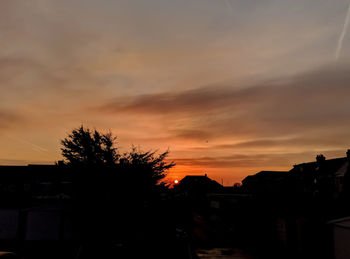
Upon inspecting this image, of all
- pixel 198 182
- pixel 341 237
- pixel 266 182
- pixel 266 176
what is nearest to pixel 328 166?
pixel 266 182

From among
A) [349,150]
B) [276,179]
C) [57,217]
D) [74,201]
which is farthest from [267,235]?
[276,179]

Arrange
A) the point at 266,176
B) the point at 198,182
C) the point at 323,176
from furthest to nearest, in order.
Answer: the point at 198,182, the point at 266,176, the point at 323,176

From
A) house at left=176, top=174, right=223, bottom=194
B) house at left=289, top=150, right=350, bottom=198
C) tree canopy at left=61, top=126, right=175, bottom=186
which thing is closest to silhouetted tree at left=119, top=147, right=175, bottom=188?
tree canopy at left=61, top=126, right=175, bottom=186

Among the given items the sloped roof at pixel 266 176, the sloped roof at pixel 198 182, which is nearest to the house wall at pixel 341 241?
the sloped roof at pixel 266 176

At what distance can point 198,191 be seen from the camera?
84.6 metres

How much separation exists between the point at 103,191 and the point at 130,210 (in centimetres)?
277

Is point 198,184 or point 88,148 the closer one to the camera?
point 88,148

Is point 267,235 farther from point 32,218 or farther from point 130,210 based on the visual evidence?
point 32,218

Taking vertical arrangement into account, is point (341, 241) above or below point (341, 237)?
below

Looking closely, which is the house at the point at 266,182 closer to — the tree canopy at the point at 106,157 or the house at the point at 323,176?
the house at the point at 323,176

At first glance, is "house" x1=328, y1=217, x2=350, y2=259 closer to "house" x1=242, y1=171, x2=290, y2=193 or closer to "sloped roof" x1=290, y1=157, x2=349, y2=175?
"sloped roof" x1=290, y1=157, x2=349, y2=175

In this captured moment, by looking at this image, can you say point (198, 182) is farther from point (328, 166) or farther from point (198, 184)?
point (328, 166)

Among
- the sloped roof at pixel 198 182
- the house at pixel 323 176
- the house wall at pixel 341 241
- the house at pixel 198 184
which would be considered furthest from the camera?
the sloped roof at pixel 198 182

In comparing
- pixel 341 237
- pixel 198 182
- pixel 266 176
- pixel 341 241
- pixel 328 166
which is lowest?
pixel 341 241
